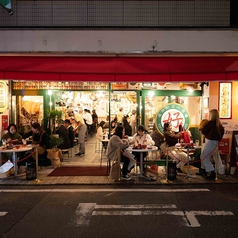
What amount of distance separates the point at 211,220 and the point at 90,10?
26.0 ft

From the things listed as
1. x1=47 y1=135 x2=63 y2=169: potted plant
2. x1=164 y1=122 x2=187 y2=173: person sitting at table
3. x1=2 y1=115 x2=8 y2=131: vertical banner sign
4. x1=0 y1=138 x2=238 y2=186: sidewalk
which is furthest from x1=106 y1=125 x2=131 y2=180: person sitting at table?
x1=2 y1=115 x2=8 y2=131: vertical banner sign

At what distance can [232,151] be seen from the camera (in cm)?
978

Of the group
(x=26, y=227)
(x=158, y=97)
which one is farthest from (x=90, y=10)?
(x=26, y=227)

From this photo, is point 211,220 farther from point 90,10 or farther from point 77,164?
point 90,10

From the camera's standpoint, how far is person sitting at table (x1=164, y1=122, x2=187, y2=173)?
31.8 ft

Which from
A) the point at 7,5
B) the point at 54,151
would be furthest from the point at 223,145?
the point at 7,5

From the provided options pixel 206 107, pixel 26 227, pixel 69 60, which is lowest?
pixel 26 227

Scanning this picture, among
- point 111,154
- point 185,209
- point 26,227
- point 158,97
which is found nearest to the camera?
point 26,227

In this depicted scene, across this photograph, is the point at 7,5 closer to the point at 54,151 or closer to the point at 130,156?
the point at 54,151

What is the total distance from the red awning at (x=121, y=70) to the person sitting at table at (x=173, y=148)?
1733 millimetres

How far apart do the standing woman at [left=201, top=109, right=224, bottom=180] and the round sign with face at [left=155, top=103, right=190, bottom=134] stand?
1861mm

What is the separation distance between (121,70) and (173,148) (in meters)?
3.16

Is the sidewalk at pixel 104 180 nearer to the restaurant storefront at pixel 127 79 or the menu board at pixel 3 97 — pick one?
the restaurant storefront at pixel 127 79

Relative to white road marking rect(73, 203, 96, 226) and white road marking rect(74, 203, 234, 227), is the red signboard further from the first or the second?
white road marking rect(73, 203, 96, 226)
